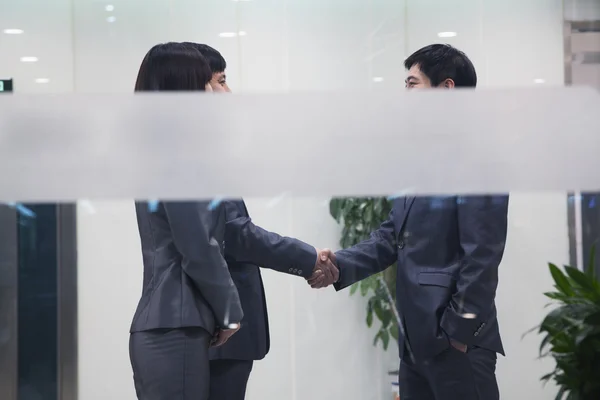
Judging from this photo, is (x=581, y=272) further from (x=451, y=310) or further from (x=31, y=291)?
(x=31, y=291)

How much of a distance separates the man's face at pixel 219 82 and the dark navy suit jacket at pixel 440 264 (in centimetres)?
42

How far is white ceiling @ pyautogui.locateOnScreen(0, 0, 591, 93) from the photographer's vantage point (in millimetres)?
1493

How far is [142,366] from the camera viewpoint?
5.06 ft

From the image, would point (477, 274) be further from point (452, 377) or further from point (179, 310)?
point (179, 310)

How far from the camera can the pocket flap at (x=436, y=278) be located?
1512 millimetres

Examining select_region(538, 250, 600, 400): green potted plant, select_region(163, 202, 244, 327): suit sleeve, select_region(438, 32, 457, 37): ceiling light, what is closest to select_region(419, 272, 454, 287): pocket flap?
select_region(538, 250, 600, 400): green potted plant

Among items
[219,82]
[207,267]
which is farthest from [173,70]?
[207,267]

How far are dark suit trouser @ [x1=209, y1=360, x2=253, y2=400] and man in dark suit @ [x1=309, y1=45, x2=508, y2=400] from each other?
0.30 m

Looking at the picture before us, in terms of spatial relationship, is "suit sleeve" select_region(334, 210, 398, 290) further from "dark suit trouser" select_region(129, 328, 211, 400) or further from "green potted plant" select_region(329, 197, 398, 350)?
"dark suit trouser" select_region(129, 328, 211, 400)

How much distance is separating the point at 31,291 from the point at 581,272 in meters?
1.16

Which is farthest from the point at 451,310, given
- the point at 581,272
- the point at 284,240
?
the point at 284,240

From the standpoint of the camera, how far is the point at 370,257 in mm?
1557

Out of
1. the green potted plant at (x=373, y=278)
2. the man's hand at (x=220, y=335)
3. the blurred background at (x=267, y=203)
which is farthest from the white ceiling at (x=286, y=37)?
the man's hand at (x=220, y=335)

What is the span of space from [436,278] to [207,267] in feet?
1.63
